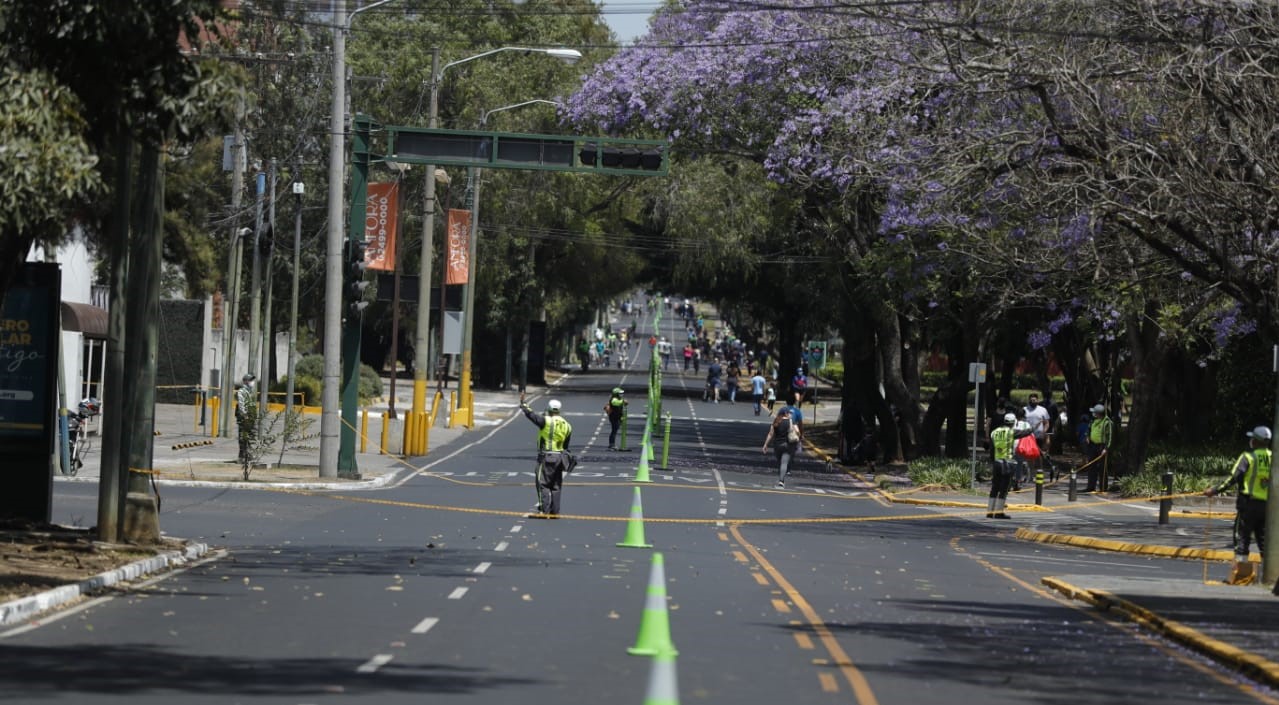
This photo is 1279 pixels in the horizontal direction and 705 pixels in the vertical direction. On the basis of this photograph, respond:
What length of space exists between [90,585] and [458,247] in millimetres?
31799

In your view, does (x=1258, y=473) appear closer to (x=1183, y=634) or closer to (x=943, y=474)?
(x=1183, y=634)

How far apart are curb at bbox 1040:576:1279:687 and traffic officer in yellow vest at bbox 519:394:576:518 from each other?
326 inches

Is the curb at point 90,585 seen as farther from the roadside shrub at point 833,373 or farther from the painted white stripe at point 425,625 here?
the roadside shrub at point 833,373

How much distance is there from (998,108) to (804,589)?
13494 millimetres

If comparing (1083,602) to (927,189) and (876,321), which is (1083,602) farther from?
(876,321)

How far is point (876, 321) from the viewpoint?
4444 cm

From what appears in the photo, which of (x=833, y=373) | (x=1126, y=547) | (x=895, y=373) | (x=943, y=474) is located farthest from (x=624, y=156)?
(x=833, y=373)

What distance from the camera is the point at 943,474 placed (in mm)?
38250

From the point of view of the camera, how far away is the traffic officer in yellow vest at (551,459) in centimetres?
2610

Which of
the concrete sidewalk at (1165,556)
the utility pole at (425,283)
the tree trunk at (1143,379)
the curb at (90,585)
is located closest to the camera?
the curb at (90,585)

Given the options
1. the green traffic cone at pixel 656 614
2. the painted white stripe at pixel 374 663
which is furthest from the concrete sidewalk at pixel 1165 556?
the painted white stripe at pixel 374 663

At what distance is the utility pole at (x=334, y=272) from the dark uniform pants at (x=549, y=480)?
6905 mm

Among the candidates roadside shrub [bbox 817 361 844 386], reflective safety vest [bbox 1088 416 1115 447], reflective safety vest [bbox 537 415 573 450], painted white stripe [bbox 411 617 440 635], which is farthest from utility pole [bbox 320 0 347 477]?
roadside shrub [bbox 817 361 844 386]

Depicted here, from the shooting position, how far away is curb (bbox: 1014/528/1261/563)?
25.6m
